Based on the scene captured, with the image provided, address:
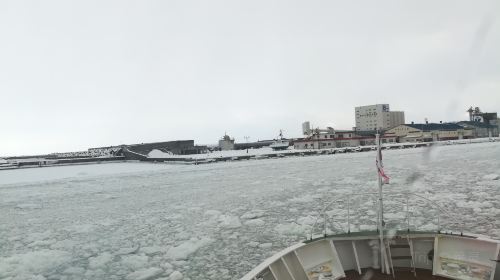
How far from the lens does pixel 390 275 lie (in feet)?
28.9

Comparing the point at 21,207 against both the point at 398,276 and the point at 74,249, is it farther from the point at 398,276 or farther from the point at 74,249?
the point at 398,276

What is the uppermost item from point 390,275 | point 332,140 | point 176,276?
point 332,140

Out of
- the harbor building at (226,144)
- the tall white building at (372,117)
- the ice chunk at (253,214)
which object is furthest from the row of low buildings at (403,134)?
the ice chunk at (253,214)

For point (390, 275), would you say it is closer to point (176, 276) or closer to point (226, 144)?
point (176, 276)

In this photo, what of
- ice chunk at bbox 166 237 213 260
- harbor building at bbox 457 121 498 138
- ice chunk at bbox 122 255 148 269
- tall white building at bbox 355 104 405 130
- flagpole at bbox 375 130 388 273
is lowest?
ice chunk at bbox 122 255 148 269

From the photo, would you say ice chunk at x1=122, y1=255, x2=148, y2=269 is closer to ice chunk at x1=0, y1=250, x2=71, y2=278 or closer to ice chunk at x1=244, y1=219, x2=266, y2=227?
ice chunk at x1=0, y1=250, x2=71, y2=278

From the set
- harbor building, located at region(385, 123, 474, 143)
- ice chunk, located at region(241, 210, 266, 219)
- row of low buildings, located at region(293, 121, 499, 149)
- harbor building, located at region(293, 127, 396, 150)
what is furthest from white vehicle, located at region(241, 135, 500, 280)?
harbor building, located at region(385, 123, 474, 143)

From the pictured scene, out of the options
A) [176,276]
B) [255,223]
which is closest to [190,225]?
[255,223]

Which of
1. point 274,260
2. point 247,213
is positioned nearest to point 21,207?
point 247,213

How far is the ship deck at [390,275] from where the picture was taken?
8.67m

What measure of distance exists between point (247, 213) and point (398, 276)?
15.1 meters

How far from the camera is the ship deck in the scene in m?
8.67

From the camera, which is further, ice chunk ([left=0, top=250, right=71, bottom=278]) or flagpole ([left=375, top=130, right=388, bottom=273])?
ice chunk ([left=0, top=250, right=71, bottom=278])

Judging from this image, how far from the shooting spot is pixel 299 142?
119438 mm
